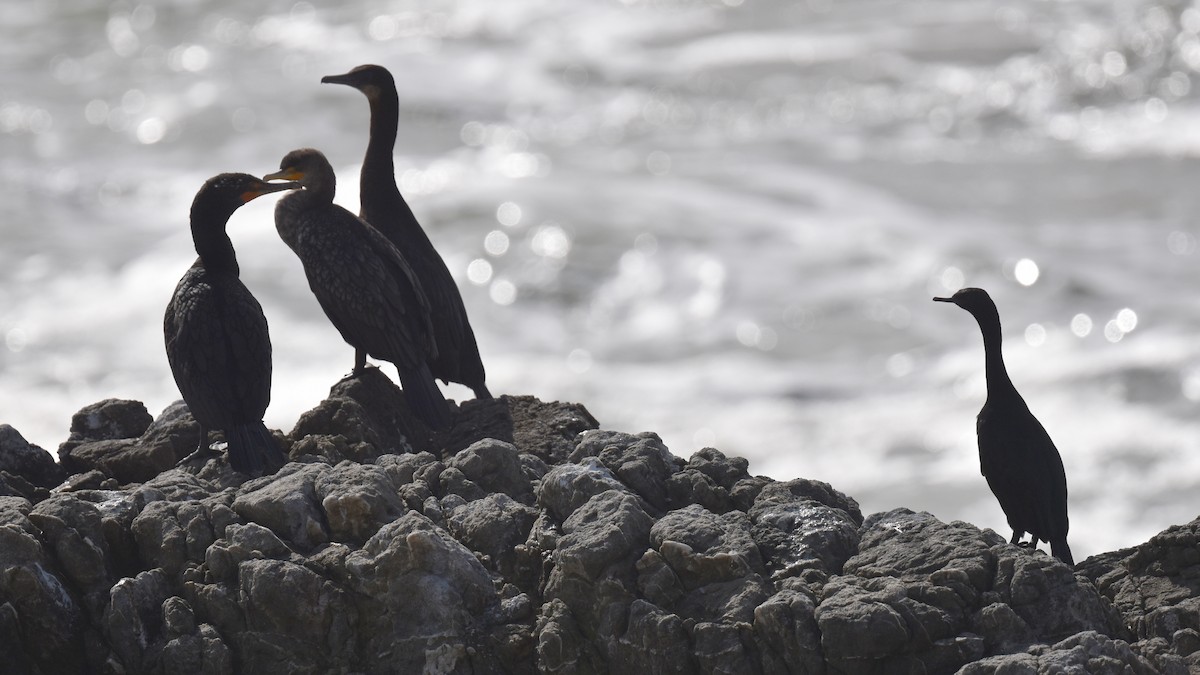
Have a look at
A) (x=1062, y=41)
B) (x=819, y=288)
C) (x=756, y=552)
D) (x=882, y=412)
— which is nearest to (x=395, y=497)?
(x=756, y=552)

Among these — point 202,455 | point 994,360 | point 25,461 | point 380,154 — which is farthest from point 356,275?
point 994,360

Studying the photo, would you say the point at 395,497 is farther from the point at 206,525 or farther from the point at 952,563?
the point at 952,563

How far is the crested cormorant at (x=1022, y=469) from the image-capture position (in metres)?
7.73

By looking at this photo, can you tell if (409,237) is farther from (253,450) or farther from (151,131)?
(151,131)

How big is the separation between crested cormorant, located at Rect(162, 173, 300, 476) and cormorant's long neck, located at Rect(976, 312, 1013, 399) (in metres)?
3.54

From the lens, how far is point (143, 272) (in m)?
22.9

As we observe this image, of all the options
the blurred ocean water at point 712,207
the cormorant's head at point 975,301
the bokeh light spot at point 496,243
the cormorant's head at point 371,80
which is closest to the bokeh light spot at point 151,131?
the blurred ocean water at point 712,207

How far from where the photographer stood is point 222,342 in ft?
27.1

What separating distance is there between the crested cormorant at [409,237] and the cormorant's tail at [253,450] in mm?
2198

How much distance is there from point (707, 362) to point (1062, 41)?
13396 millimetres

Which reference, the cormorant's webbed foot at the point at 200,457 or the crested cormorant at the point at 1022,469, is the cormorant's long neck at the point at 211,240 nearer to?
the cormorant's webbed foot at the point at 200,457

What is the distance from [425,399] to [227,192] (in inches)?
62.8

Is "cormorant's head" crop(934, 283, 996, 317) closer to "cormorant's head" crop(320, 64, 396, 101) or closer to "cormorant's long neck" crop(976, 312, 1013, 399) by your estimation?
"cormorant's long neck" crop(976, 312, 1013, 399)

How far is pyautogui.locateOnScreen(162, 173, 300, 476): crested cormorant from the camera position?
795 cm
